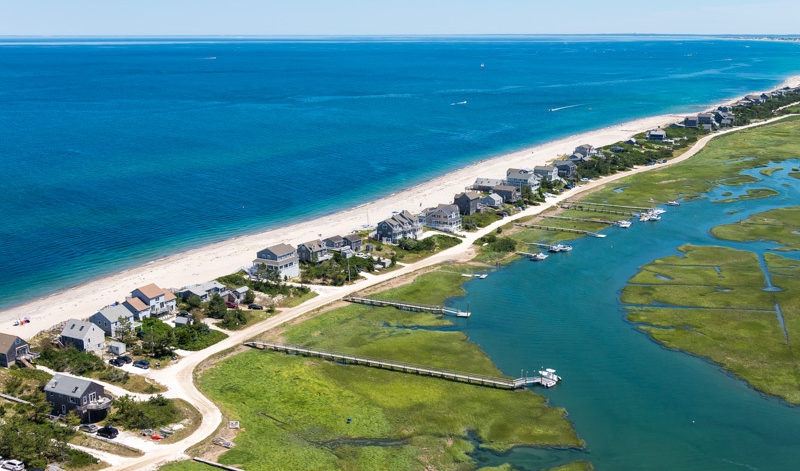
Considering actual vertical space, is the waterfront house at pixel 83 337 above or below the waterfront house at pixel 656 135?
below

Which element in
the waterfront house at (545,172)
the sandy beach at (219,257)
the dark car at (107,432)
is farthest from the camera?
the waterfront house at (545,172)

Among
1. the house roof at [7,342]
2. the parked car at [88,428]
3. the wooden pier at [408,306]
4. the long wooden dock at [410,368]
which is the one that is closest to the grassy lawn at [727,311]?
the long wooden dock at [410,368]

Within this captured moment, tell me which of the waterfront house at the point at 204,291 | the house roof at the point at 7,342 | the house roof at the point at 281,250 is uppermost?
the house roof at the point at 281,250

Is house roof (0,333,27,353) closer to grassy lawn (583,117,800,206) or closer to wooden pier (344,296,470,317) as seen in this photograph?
wooden pier (344,296,470,317)

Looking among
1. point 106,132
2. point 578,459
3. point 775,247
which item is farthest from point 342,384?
point 106,132

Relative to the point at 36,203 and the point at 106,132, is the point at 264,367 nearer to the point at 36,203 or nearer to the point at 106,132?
the point at 36,203

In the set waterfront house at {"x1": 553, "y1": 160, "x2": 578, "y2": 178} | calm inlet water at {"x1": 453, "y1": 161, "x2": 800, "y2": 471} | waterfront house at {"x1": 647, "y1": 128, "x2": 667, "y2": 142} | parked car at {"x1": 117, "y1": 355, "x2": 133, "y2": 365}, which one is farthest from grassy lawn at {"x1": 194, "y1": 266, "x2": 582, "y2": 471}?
A: waterfront house at {"x1": 647, "y1": 128, "x2": 667, "y2": 142}

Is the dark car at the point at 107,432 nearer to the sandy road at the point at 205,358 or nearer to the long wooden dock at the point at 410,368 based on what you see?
the sandy road at the point at 205,358
